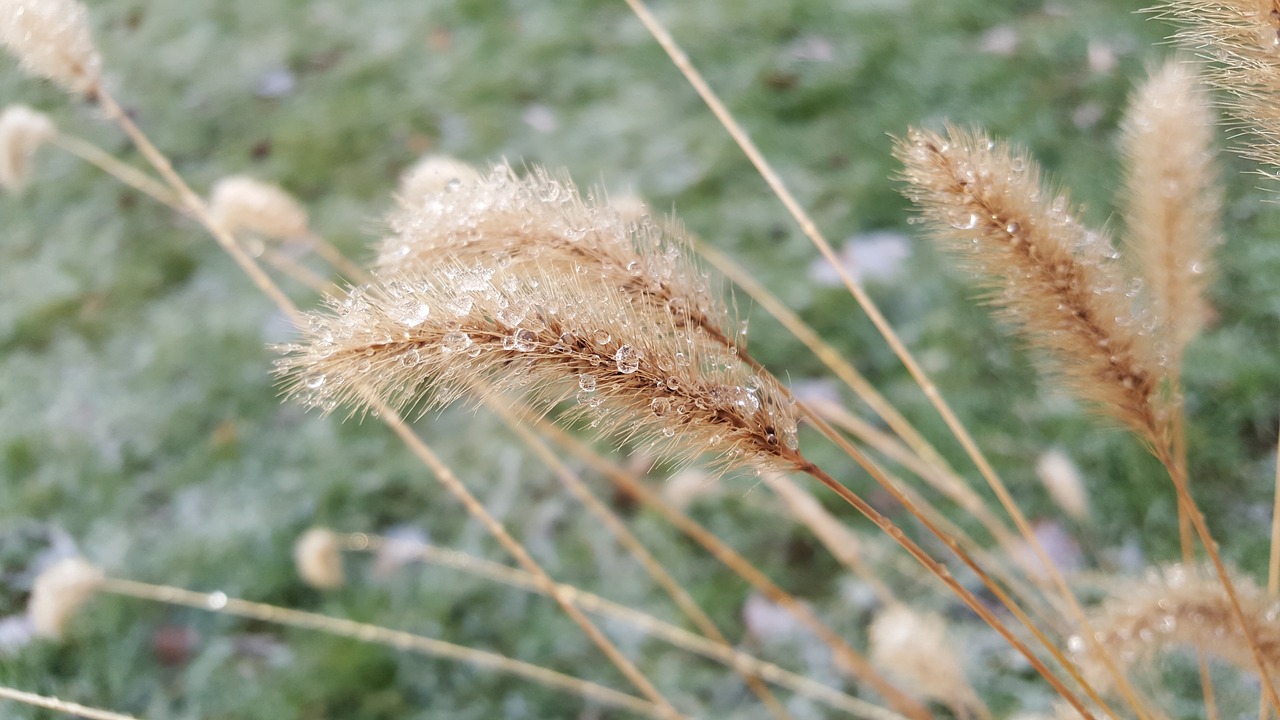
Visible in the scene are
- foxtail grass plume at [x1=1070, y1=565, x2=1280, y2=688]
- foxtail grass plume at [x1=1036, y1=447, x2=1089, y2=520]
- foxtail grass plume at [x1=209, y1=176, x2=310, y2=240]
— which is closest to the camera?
foxtail grass plume at [x1=1070, y1=565, x2=1280, y2=688]

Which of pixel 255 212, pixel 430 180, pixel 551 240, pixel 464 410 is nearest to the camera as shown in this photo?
pixel 551 240

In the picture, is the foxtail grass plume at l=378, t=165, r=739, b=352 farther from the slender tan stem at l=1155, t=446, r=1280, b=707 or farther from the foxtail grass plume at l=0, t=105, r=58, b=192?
the foxtail grass plume at l=0, t=105, r=58, b=192

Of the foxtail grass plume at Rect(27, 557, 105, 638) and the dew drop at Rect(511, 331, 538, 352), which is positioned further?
the foxtail grass plume at Rect(27, 557, 105, 638)

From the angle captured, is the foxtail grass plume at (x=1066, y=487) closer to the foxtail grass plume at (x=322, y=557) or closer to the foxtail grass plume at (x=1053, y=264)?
the foxtail grass plume at (x=1053, y=264)

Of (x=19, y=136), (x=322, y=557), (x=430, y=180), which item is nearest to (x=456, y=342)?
(x=430, y=180)

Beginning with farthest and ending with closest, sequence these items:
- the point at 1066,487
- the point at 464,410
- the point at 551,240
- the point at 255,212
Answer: the point at 464,410, the point at 1066,487, the point at 255,212, the point at 551,240

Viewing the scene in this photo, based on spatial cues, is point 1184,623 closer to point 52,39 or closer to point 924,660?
point 924,660

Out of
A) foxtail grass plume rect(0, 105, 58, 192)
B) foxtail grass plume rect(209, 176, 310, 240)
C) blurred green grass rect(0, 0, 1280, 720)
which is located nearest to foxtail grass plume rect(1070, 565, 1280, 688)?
blurred green grass rect(0, 0, 1280, 720)

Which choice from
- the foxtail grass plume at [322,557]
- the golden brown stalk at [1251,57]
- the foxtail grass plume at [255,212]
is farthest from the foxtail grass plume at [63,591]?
the golden brown stalk at [1251,57]
